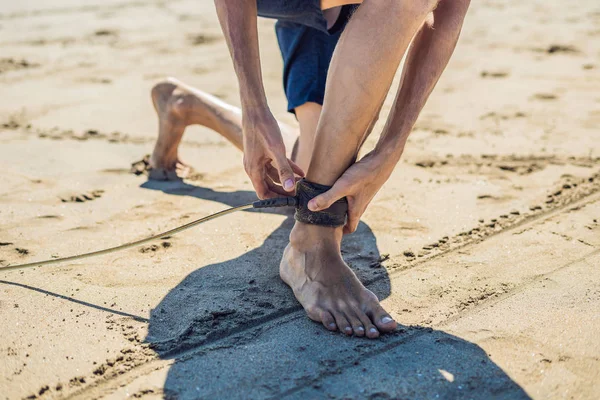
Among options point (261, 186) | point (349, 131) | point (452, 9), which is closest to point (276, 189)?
point (261, 186)

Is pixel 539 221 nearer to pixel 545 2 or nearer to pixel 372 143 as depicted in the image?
pixel 372 143

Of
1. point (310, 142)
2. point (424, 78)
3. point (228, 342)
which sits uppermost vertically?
point (424, 78)

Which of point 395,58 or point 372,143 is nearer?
point 395,58

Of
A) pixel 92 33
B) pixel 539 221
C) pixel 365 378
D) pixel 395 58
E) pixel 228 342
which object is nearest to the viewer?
pixel 365 378

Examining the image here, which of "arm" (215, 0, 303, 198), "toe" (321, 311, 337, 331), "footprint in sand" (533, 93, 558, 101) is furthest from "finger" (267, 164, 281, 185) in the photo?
"footprint in sand" (533, 93, 558, 101)

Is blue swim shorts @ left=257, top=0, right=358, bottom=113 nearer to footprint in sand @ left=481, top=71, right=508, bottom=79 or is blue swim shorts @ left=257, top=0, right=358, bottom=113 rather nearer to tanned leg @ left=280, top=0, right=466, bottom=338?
tanned leg @ left=280, top=0, right=466, bottom=338

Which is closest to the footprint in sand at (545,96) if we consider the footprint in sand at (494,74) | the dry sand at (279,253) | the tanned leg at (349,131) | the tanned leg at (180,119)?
the dry sand at (279,253)

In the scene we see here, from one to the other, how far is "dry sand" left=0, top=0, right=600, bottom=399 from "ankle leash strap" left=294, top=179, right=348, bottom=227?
22cm

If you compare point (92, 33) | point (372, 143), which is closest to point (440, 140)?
point (372, 143)

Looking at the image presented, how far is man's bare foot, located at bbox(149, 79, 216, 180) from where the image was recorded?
2820 millimetres

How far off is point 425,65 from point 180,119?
3.64 feet

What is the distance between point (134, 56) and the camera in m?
4.54

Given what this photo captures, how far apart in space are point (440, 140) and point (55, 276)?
179 centimetres

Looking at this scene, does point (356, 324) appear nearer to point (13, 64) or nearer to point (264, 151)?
point (264, 151)
